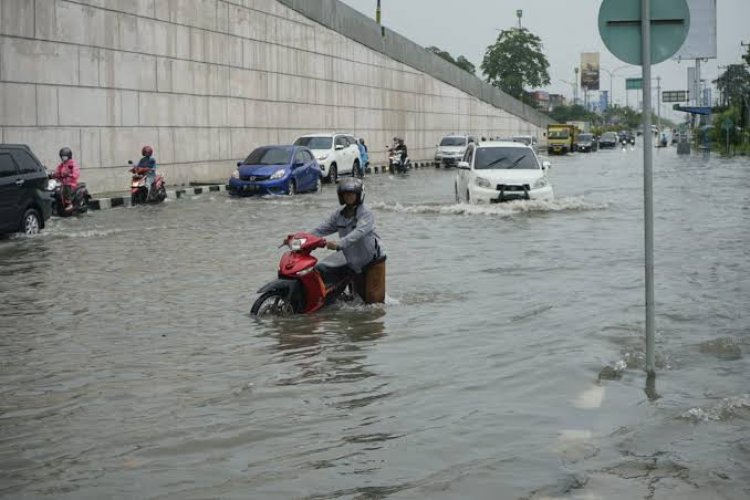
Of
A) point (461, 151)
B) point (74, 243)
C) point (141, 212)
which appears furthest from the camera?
point (461, 151)

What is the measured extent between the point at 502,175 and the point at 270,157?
10.1 m

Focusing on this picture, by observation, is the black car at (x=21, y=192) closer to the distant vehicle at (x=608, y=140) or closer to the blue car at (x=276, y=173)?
the blue car at (x=276, y=173)

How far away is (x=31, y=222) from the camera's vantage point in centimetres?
1895

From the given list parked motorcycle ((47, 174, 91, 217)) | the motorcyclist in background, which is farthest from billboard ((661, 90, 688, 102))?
parked motorcycle ((47, 174, 91, 217))

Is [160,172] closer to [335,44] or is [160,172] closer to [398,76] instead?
[335,44]

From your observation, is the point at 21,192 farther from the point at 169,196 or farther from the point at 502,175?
the point at 169,196

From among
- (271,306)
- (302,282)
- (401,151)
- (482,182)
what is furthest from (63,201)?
(401,151)

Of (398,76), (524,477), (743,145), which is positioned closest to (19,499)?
(524,477)

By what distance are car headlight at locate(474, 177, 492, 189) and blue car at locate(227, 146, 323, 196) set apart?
321 inches

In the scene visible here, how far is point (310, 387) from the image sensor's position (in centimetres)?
746

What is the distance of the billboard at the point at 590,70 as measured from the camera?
187500 millimetres

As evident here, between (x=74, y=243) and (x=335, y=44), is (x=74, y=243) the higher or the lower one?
the lower one

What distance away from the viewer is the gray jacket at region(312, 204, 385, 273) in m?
10.1

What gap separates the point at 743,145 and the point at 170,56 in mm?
46770
